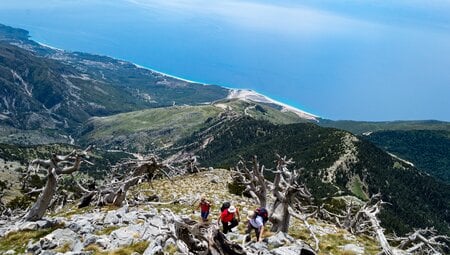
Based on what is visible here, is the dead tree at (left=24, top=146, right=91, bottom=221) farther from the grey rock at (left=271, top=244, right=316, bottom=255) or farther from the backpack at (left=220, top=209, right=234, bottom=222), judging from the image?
the grey rock at (left=271, top=244, right=316, bottom=255)

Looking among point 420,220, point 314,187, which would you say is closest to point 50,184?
point 314,187

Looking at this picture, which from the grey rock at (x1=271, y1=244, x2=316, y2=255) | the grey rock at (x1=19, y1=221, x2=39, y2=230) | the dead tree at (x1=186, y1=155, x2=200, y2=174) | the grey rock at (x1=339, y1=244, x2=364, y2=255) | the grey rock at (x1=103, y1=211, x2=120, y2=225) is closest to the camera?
the grey rock at (x1=271, y1=244, x2=316, y2=255)

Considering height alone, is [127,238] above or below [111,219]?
above

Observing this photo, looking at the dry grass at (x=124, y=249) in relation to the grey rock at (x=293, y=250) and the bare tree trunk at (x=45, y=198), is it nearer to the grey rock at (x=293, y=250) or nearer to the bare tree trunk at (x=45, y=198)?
the grey rock at (x=293, y=250)

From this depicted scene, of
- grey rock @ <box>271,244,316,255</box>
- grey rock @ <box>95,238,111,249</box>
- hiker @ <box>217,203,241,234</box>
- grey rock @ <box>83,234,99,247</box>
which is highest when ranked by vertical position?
grey rock @ <box>271,244,316,255</box>

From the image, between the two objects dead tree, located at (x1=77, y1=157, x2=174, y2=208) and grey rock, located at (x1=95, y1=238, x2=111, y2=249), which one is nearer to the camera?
grey rock, located at (x1=95, y1=238, x2=111, y2=249)

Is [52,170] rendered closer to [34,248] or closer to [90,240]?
[34,248]

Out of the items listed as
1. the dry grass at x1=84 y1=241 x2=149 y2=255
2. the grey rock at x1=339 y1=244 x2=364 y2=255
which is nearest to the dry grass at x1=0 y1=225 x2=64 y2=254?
the dry grass at x1=84 y1=241 x2=149 y2=255

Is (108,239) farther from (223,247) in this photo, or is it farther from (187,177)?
(187,177)

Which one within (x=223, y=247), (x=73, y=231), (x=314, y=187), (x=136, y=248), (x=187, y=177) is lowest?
(x=314, y=187)

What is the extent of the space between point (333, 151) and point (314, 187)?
4017cm

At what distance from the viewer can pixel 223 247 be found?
44.7 feet

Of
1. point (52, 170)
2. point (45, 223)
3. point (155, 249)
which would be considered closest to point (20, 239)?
point (45, 223)

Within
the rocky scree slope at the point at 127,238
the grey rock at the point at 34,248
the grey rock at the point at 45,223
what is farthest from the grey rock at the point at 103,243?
the grey rock at the point at 45,223
